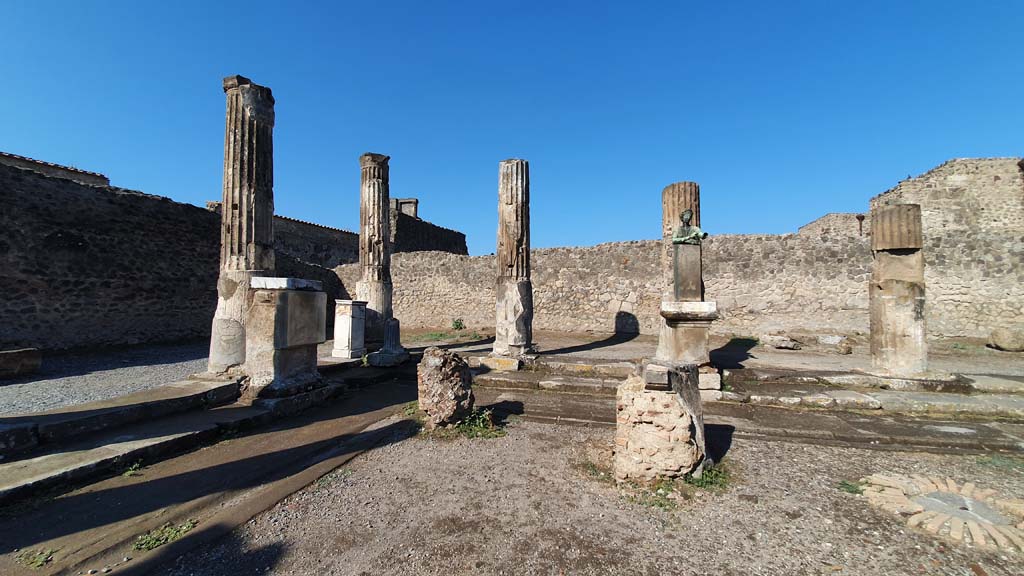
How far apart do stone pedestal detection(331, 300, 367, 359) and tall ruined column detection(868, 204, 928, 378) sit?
8891mm

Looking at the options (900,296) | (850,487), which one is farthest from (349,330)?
(900,296)

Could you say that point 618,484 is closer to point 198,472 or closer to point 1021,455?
point 198,472

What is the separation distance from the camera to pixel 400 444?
13.6ft

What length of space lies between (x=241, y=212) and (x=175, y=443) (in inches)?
123

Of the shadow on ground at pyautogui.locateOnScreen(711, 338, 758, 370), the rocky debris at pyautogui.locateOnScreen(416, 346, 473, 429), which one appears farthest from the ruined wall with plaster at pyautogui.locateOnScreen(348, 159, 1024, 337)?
the rocky debris at pyautogui.locateOnScreen(416, 346, 473, 429)

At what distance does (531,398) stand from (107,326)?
10.6m

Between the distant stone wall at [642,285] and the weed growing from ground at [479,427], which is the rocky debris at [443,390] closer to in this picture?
the weed growing from ground at [479,427]

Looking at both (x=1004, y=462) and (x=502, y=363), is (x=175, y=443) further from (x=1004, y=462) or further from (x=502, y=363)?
(x=1004, y=462)

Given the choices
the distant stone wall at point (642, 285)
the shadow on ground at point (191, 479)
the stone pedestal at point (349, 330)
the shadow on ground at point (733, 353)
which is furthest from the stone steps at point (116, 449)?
the distant stone wall at point (642, 285)

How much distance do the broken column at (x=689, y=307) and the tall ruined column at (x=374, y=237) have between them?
19.4ft

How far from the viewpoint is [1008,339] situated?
31.1 feet

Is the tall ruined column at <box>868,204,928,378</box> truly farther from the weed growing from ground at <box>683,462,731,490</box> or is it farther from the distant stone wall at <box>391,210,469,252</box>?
the distant stone wall at <box>391,210,469,252</box>

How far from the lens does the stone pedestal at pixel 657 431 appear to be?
328 centimetres

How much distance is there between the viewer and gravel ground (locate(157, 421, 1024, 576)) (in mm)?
2266
